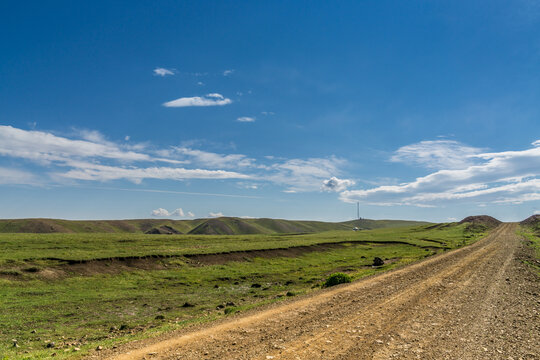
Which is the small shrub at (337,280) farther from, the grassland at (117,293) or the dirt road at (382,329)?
the dirt road at (382,329)

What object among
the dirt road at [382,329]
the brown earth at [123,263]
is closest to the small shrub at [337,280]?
the dirt road at [382,329]

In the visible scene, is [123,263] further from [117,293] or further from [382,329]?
[382,329]

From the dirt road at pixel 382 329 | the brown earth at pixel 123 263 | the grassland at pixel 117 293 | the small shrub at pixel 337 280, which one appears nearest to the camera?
the dirt road at pixel 382 329

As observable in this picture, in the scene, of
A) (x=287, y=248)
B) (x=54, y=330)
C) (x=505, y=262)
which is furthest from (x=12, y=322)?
(x=287, y=248)

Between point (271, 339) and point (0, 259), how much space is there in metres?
40.1

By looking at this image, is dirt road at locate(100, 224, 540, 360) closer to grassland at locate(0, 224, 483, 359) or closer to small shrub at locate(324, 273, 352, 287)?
grassland at locate(0, 224, 483, 359)

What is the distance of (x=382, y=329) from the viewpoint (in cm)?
1377

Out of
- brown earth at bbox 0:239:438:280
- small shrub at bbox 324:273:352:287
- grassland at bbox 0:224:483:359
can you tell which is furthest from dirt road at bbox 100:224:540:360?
brown earth at bbox 0:239:438:280

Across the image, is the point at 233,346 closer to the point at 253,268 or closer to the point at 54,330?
the point at 54,330

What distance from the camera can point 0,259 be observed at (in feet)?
120

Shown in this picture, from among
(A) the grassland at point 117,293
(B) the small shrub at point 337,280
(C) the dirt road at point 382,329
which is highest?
(C) the dirt road at point 382,329

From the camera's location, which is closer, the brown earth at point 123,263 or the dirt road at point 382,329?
the dirt road at point 382,329

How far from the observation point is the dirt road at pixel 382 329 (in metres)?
11.3

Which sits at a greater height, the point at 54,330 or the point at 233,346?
the point at 233,346
